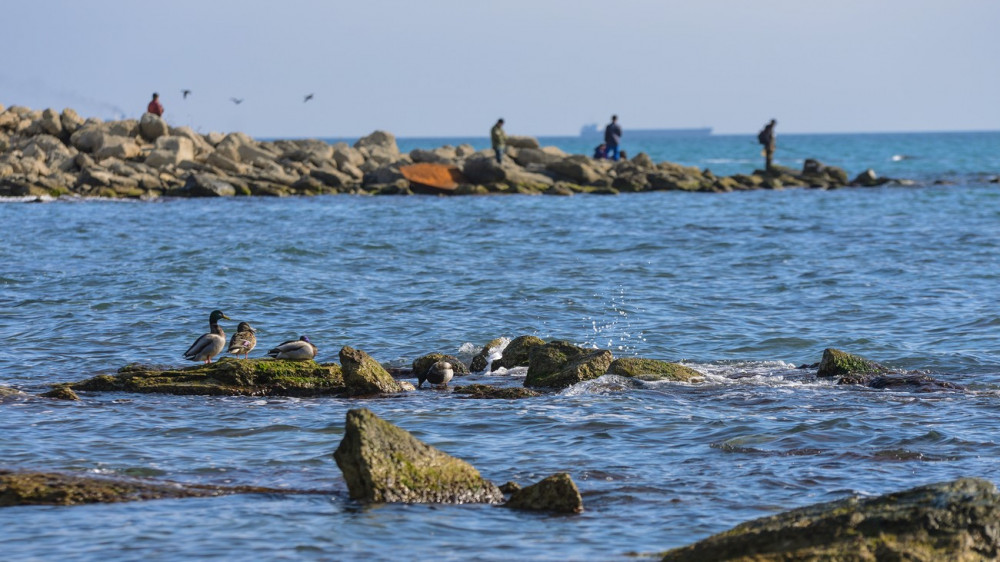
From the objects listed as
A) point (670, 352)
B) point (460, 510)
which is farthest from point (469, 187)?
→ point (460, 510)

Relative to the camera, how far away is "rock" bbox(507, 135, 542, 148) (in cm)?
5059

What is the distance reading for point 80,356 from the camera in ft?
47.9

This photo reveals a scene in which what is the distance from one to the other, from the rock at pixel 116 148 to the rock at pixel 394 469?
38318mm

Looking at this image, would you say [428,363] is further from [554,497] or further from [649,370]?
[554,497]

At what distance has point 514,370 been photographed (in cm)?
1383

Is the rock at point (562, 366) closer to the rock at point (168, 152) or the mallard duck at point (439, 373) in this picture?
the mallard duck at point (439, 373)

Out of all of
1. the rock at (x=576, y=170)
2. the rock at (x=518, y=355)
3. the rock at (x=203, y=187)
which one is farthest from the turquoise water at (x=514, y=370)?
the rock at (x=576, y=170)

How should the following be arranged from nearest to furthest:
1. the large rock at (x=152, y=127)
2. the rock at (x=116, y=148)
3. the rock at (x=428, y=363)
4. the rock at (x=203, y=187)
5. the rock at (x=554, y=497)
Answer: the rock at (x=554, y=497), the rock at (x=428, y=363), the rock at (x=203, y=187), the rock at (x=116, y=148), the large rock at (x=152, y=127)

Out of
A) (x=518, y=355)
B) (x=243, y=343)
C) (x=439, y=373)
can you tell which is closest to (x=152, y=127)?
(x=243, y=343)

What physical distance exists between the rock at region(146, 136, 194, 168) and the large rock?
159 centimetres

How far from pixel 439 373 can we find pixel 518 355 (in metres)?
1.64

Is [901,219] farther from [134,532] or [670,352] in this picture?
[134,532]

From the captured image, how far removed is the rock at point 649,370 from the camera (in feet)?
42.0

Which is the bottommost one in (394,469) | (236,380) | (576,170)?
(236,380)
